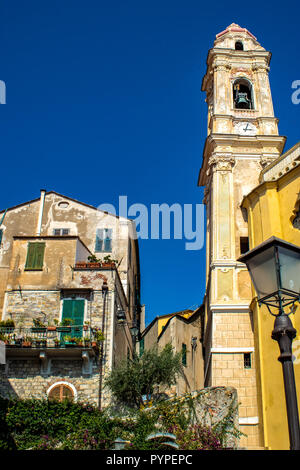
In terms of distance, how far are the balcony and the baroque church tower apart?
5.27 metres

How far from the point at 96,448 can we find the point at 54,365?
4450 mm

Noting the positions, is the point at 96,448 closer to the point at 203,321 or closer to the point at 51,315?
the point at 51,315

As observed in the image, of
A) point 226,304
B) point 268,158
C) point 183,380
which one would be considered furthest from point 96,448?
point 268,158

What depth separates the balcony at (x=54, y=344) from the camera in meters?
21.9

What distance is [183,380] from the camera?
29156mm

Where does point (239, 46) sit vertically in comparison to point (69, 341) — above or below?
above

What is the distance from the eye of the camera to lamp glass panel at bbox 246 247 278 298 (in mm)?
7785

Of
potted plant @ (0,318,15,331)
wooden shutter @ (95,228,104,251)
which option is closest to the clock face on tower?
wooden shutter @ (95,228,104,251)

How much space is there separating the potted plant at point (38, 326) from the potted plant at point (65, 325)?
64 cm

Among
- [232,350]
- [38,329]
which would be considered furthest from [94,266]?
[232,350]

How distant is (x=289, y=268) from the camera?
25.6 feet

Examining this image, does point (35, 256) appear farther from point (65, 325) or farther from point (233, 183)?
point (233, 183)

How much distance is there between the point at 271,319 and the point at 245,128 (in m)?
13.4

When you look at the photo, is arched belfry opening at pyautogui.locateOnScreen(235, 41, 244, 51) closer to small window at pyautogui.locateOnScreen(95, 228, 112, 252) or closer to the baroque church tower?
the baroque church tower
